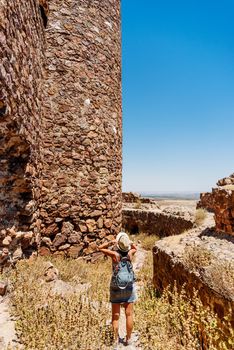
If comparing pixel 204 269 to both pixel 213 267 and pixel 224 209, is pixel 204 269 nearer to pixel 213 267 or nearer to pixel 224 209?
pixel 213 267

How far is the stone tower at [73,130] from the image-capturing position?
5.71 meters

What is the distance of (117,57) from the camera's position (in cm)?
747

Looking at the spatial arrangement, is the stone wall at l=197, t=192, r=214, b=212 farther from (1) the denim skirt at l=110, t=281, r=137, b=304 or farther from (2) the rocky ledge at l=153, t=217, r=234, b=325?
(1) the denim skirt at l=110, t=281, r=137, b=304

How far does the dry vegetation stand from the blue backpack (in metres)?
0.54

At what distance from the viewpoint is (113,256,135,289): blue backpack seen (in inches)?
124

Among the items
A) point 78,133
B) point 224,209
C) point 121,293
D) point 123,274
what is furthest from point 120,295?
point 78,133

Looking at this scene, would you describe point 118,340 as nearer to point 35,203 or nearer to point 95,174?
point 35,203

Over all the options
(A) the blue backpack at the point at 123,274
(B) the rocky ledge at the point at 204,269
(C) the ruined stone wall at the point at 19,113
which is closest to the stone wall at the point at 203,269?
(B) the rocky ledge at the point at 204,269

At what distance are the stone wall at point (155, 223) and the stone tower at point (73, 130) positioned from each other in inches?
231

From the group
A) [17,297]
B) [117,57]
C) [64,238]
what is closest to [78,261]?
[64,238]

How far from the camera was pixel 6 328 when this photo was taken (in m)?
2.94

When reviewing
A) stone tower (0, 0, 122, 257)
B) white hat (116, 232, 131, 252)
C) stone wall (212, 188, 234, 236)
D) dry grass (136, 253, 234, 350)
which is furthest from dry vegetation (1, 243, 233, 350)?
stone wall (212, 188, 234, 236)

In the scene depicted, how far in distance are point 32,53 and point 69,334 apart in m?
4.59

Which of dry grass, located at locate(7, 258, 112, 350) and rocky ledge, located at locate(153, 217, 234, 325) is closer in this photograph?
dry grass, located at locate(7, 258, 112, 350)
